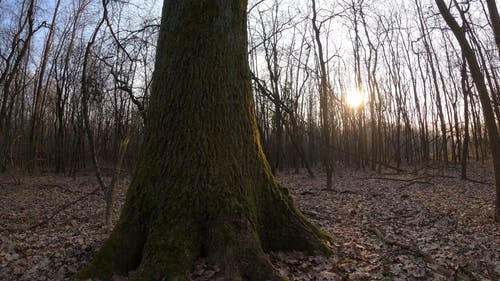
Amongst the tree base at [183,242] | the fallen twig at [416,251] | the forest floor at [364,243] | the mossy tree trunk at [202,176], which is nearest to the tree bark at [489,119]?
the forest floor at [364,243]

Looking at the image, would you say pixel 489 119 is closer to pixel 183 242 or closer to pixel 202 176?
pixel 202 176

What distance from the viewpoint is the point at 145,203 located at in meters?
2.94

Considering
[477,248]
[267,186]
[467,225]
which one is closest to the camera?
[267,186]

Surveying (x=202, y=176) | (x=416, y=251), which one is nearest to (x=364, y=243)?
(x=416, y=251)

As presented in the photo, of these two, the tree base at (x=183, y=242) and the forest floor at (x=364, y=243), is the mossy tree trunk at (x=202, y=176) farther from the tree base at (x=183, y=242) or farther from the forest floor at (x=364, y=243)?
the forest floor at (x=364, y=243)

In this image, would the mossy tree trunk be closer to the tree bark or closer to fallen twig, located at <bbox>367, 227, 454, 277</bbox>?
fallen twig, located at <bbox>367, 227, 454, 277</bbox>

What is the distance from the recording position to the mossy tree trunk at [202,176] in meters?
2.71

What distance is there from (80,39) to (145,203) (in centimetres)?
1908

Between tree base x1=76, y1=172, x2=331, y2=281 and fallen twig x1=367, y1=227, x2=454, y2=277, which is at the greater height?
tree base x1=76, y1=172, x2=331, y2=281

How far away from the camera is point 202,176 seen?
9.46ft

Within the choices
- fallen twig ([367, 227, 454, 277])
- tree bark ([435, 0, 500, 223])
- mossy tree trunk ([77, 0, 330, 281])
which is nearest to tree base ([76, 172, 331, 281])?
mossy tree trunk ([77, 0, 330, 281])

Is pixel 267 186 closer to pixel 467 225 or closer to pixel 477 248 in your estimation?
pixel 477 248

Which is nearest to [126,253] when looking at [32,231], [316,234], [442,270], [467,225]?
[316,234]

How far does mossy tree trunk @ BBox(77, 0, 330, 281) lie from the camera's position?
2.71 metres
